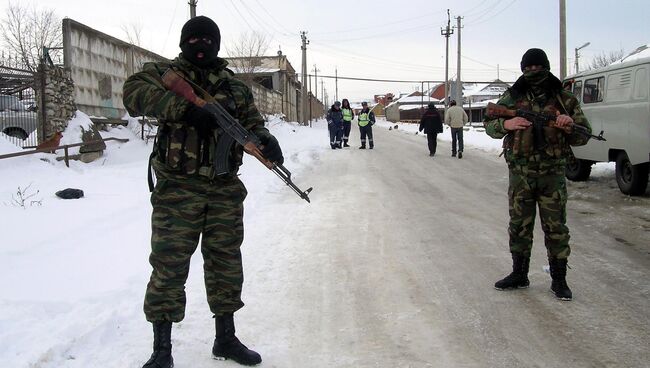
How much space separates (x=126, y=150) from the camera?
12.8 meters

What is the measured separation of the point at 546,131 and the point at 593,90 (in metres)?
6.19

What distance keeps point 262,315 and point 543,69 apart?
2757 millimetres

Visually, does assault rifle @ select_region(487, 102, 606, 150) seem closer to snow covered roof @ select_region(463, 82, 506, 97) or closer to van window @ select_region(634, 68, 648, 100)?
van window @ select_region(634, 68, 648, 100)

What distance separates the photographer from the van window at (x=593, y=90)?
9.02 m

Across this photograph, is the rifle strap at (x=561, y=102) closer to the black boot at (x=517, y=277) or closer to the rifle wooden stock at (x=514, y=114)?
the rifle wooden stock at (x=514, y=114)

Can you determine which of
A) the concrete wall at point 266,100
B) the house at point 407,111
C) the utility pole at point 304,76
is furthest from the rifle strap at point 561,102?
the house at point 407,111

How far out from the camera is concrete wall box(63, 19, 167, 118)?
11.7 meters

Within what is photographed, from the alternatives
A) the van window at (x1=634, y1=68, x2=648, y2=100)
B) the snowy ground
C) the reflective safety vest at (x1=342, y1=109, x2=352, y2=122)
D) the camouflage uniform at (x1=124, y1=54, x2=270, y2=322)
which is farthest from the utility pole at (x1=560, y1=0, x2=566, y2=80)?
the camouflage uniform at (x1=124, y1=54, x2=270, y2=322)

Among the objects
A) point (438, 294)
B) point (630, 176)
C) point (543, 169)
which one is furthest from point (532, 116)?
point (630, 176)

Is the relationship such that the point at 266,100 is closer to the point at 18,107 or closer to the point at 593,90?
the point at 18,107

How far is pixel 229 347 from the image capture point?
117 inches

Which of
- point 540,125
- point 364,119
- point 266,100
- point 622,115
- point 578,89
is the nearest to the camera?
point 540,125

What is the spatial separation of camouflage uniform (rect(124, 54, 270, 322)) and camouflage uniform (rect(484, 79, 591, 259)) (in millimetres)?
2298

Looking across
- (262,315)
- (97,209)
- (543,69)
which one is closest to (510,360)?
(262,315)
